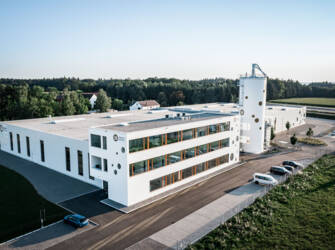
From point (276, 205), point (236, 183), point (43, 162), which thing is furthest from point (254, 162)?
point (43, 162)

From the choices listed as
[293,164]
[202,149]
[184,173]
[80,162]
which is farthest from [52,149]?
[293,164]

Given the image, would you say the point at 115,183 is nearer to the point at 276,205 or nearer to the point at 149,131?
the point at 149,131

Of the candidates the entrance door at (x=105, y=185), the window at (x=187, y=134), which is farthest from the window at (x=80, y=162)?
the window at (x=187, y=134)

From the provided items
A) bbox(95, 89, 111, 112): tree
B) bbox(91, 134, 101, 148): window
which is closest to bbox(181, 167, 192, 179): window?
bbox(91, 134, 101, 148): window

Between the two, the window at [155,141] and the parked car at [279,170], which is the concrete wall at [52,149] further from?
the parked car at [279,170]

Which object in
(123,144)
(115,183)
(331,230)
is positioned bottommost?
(331,230)

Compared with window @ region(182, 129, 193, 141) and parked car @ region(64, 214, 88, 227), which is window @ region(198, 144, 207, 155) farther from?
parked car @ region(64, 214, 88, 227)

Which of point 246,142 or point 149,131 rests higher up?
point 149,131

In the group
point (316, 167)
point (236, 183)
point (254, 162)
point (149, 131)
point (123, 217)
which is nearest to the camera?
point (123, 217)
